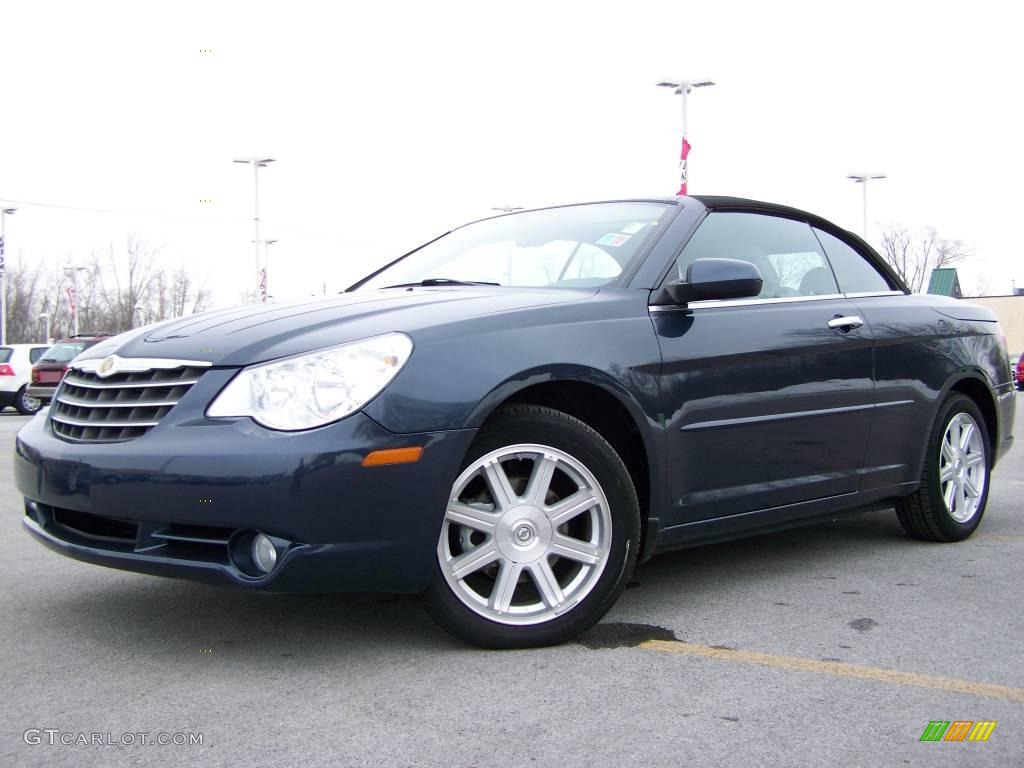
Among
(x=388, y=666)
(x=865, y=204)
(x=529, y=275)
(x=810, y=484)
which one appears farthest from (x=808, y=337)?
(x=865, y=204)

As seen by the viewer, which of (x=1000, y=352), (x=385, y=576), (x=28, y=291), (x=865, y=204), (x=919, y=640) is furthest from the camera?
(x=28, y=291)

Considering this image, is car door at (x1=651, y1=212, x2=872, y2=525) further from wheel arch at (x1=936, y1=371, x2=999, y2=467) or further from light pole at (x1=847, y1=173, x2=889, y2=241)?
light pole at (x1=847, y1=173, x2=889, y2=241)

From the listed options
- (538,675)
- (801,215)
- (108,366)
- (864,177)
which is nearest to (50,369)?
(801,215)

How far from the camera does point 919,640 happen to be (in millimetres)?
3426

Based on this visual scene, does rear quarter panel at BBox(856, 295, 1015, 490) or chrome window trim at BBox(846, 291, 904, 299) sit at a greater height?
chrome window trim at BBox(846, 291, 904, 299)

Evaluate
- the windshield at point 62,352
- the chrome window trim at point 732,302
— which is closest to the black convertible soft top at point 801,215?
the chrome window trim at point 732,302

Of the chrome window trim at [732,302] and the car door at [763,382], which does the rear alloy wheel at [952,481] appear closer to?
the car door at [763,382]

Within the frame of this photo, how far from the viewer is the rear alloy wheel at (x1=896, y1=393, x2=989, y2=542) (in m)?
4.98

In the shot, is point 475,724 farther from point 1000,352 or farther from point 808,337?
point 1000,352

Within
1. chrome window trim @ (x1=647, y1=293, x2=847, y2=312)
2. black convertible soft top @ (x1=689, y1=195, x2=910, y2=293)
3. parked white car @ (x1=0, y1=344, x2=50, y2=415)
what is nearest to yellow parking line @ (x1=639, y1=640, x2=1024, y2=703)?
chrome window trim @ (x1=647, y1=293, x2=847, y2=312)

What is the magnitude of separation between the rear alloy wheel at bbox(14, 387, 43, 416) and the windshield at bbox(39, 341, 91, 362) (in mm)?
885

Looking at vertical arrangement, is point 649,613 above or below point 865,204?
below

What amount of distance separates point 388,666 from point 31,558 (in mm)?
2391

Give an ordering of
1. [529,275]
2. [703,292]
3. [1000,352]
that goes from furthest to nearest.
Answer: [1000,352] → [529,275] → [703,292]
